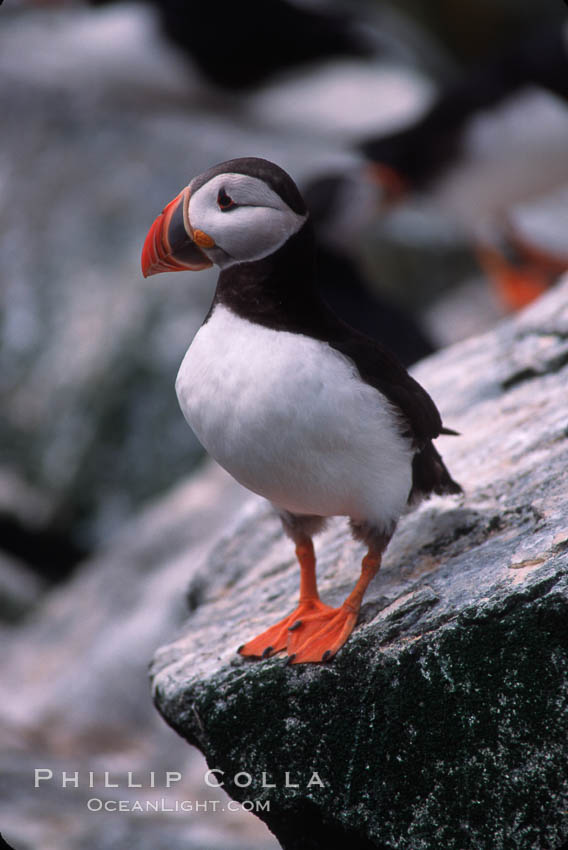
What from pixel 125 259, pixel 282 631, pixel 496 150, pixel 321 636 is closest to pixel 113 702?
pixel 282 631

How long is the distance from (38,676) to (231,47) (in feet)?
14.0

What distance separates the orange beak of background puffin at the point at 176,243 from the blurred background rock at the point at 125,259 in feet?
8.53

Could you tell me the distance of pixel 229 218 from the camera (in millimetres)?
2096

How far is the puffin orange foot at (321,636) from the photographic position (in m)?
2.23

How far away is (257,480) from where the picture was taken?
2207mm

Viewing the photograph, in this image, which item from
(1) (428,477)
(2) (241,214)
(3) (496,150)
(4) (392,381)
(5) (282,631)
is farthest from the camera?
(3) (496,150)

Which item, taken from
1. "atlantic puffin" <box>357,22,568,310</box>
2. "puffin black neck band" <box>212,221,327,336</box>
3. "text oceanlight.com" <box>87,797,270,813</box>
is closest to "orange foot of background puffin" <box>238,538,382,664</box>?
"puffin black neck band" <box>212,221,327,336</box>

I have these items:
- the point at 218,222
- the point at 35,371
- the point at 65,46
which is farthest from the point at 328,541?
the point at 65,46

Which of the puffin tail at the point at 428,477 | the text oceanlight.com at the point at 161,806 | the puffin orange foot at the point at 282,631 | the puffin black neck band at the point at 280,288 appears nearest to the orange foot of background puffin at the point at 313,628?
the puffin orange foot at the point at 282,631

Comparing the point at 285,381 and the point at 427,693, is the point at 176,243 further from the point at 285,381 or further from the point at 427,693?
the point at 427,693

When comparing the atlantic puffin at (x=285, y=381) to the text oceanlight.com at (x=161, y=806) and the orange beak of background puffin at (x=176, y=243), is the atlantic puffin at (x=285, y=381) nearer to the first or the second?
the orange beak of background puffin at (x=176, y=243)

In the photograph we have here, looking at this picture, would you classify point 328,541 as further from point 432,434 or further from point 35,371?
point 35,371

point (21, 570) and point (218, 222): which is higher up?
point (218, 222)

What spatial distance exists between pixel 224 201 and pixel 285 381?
399 millimetres
